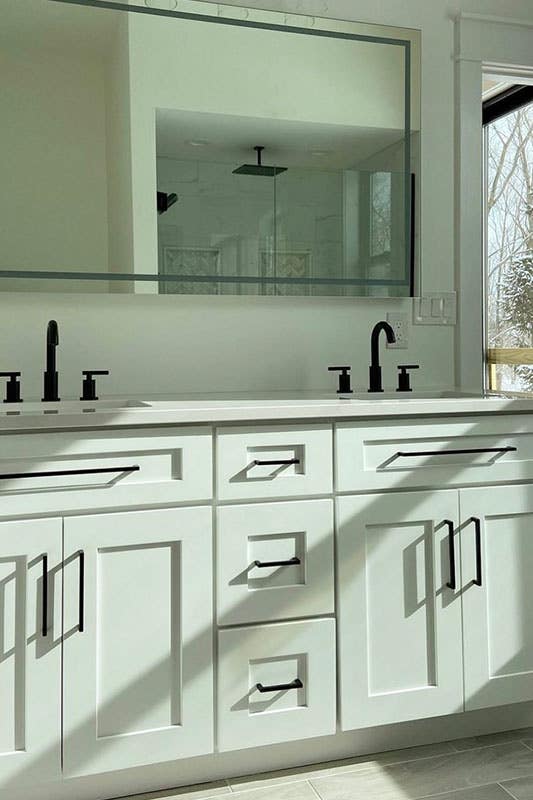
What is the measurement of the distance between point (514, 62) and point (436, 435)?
4.80ft

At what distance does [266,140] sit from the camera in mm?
2346

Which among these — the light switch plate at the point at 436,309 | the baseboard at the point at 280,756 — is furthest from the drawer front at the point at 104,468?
the light switch plate at the point at 436,309

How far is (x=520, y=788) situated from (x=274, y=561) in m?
0.76

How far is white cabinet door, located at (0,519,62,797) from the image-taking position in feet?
5.17

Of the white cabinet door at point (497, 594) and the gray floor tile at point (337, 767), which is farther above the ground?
the white cabinet door at point (497, 594)

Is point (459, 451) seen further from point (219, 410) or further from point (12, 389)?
point (12, 389)

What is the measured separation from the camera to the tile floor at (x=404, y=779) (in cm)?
176

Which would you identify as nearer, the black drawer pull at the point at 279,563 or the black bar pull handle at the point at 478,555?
the black drawer pull at the point at 279,563

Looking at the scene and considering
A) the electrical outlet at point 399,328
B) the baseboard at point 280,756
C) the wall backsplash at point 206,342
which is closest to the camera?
the baseboard at point 280,756

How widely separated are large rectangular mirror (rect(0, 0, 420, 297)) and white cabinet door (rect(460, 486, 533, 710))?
0.83 metres

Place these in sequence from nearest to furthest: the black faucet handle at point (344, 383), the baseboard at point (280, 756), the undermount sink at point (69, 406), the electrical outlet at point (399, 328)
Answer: the baseboard at point (280, 756) → the undermount sink at point (69, 406) → the black faucet handle at point (344, 383) → the electrical outlet at point (399, 328)

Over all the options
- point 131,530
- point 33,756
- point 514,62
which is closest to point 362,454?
point 131,530

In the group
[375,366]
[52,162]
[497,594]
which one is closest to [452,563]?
[497,594]

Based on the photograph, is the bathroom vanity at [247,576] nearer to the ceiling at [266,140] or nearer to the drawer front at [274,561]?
the drawer front at [274,561]
